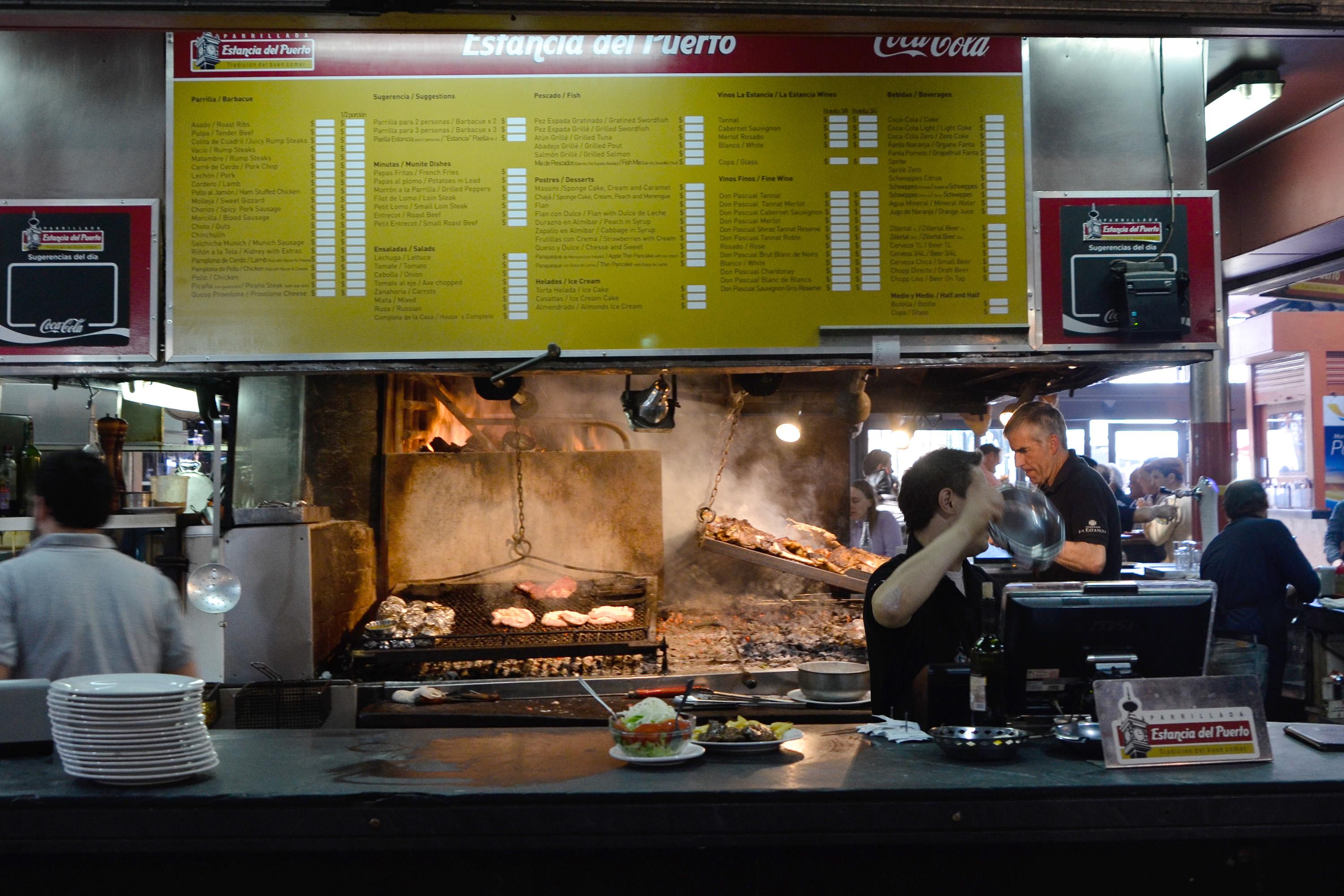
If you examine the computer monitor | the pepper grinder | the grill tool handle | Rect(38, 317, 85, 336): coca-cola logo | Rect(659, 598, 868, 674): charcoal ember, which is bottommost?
the grill tool handle

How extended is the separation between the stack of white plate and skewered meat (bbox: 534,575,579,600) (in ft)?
9.91

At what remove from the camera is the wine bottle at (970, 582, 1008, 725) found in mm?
2859

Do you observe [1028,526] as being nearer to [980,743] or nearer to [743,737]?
[980,743]

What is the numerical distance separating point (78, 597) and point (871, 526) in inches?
230

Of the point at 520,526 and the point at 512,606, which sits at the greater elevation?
the point at 520,526

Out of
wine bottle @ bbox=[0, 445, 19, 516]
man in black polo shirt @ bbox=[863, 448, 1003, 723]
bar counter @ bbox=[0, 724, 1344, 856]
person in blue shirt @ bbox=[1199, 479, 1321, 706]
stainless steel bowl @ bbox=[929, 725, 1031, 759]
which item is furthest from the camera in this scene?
person in blue shirt @ bbox=[1199, 479, 1321, 706]

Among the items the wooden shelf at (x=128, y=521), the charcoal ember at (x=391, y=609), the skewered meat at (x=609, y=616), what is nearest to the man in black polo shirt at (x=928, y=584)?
the skewered meat at (x=609, y=616)

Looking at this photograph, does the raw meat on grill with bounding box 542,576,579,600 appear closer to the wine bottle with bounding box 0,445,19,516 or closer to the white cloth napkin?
the white cloth napkin

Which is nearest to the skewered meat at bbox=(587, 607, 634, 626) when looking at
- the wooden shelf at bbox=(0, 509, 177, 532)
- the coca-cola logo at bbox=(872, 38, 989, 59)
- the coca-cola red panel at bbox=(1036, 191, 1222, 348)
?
the coca-cola red panel at bbox=(1036, 191, 1222, 348)

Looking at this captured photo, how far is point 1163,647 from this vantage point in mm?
2783

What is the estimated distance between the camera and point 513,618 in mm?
5012

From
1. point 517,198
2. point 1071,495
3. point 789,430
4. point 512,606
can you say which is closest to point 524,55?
point 517,198

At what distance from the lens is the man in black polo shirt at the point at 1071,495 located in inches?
178

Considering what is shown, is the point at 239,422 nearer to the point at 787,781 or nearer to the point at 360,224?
the point at 360,224
